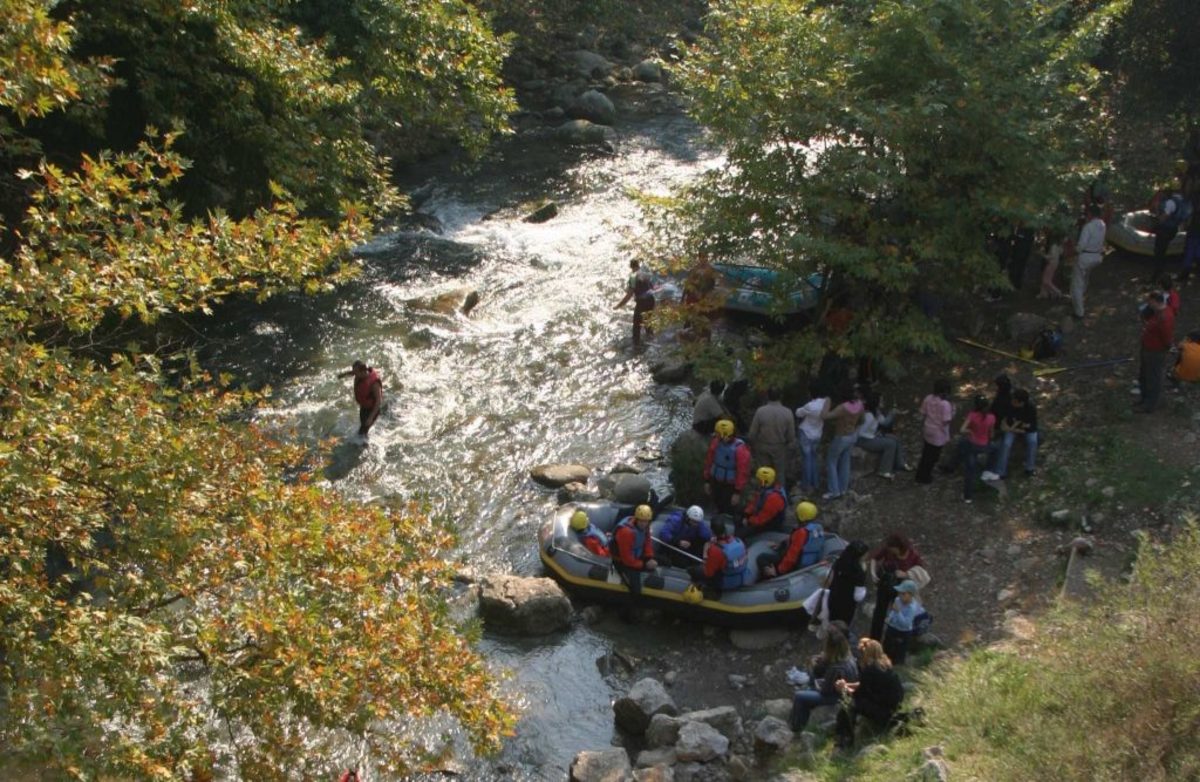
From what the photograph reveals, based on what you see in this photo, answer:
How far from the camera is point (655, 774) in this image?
9273mm

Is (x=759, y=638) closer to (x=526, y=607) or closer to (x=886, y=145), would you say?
(x=526, y=607)

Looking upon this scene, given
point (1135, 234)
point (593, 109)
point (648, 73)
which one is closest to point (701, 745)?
point (1135, 234)

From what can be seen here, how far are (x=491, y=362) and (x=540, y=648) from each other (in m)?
6.95

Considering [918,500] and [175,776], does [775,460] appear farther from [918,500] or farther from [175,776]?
[175,776]

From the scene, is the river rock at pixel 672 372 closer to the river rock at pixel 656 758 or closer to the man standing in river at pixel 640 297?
the man standing in river at pixel 640 297

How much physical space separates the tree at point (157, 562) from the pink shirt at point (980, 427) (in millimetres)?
6480

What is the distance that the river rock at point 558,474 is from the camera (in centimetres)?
1429

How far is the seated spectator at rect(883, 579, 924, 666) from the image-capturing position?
9.74 m

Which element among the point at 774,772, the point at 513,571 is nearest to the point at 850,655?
the point at 774,772

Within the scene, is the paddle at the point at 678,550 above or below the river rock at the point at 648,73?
below

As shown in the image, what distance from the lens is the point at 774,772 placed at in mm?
9133

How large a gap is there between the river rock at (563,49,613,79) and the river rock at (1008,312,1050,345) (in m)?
21.1

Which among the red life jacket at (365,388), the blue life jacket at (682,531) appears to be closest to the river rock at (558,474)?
the blue life jacket at (682,531)

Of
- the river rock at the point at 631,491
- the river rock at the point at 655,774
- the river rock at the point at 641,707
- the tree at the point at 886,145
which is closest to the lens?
the river rock at the point at 655,774
